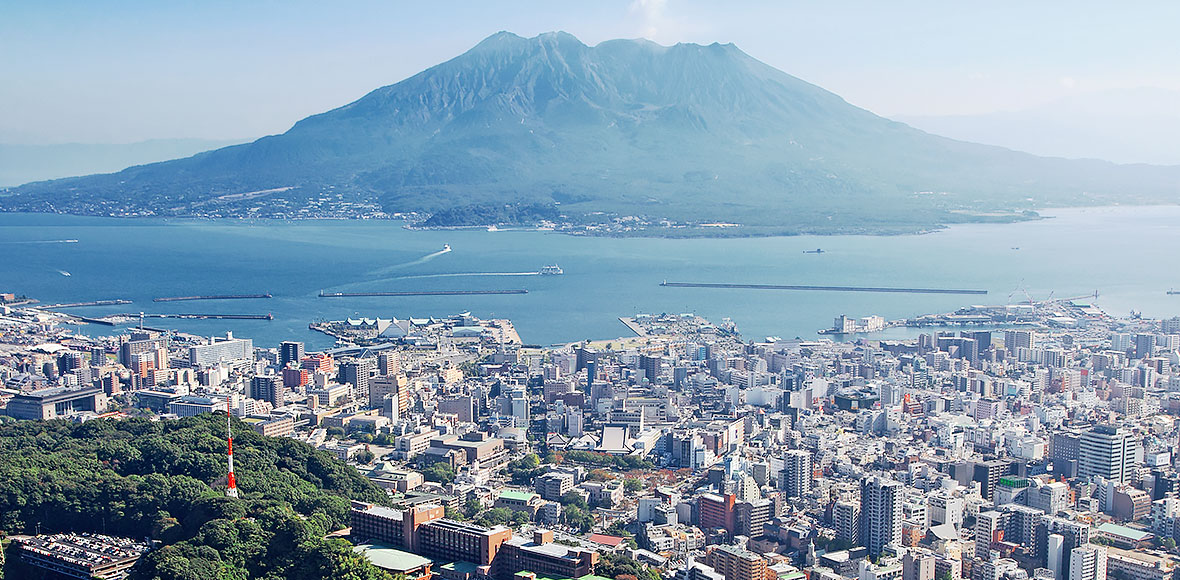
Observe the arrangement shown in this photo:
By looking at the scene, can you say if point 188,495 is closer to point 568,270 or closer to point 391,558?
point 391,558

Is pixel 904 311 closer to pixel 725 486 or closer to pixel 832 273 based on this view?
pixel 832 273

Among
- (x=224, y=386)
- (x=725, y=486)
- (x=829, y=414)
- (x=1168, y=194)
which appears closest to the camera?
(x=725, y=486)

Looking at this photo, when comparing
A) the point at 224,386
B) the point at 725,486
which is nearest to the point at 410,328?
the point at 224,386

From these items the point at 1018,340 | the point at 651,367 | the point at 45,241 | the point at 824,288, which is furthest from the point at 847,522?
the point at 45,241

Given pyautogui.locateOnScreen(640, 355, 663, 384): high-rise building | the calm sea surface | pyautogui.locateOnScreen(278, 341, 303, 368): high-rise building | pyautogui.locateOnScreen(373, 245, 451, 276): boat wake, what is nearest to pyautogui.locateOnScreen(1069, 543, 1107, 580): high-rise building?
pyautogui.locateOnScreen(640, 355, 663, 384): high-rise building

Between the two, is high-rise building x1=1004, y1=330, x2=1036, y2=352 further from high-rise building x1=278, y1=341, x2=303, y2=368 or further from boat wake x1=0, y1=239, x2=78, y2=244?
boat wake x1=0, y1=239, x2=78, y2=244
